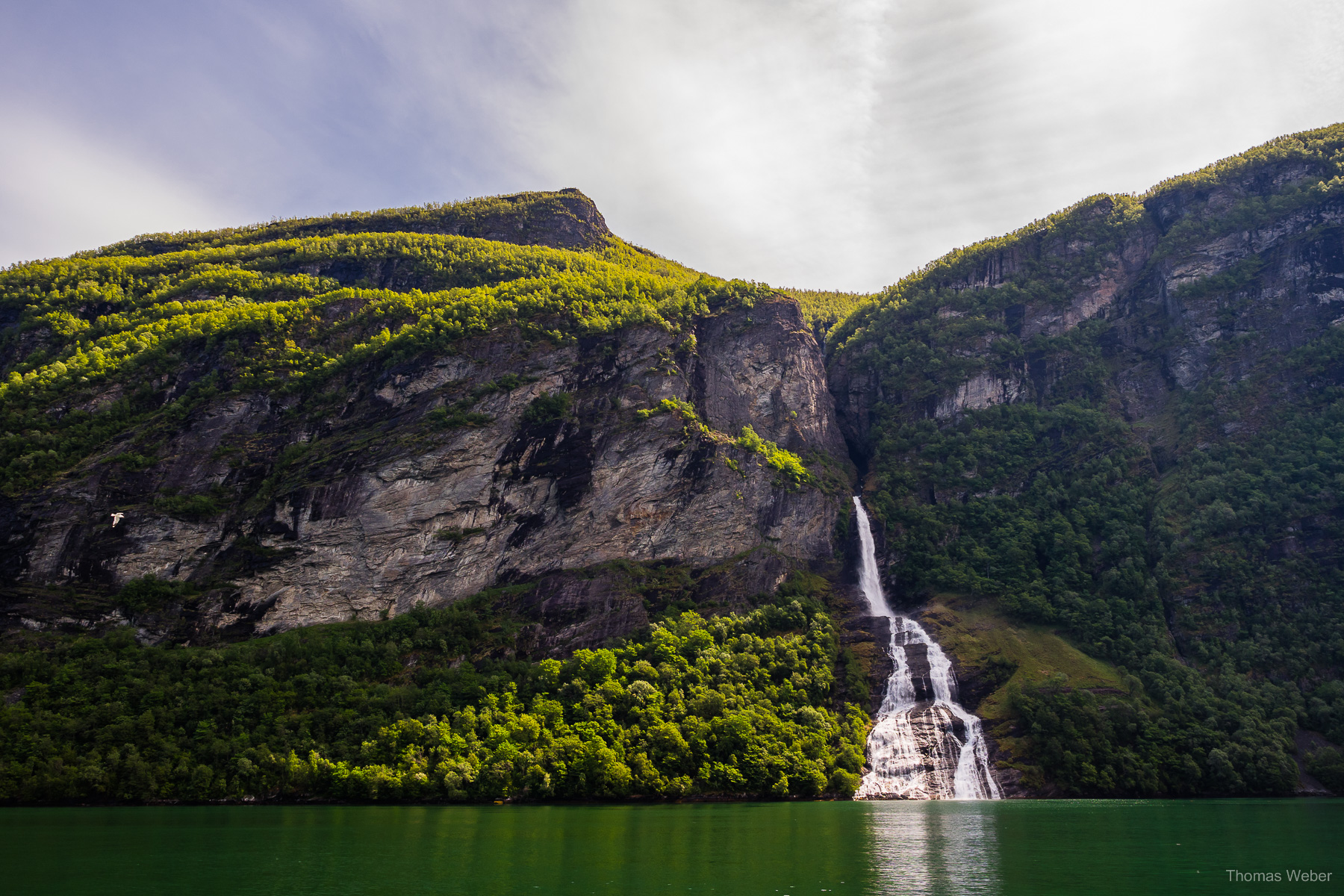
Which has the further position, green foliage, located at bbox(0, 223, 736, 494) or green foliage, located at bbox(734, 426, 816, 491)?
green foliage, located at bbox(734, 426, 816, 491)

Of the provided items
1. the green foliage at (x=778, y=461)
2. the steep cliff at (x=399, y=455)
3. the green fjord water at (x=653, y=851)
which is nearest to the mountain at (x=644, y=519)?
the steep cliff at (x=399, y=455)


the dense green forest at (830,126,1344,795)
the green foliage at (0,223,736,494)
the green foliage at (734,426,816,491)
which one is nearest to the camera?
the dense green forest at (830,126,1344,795)

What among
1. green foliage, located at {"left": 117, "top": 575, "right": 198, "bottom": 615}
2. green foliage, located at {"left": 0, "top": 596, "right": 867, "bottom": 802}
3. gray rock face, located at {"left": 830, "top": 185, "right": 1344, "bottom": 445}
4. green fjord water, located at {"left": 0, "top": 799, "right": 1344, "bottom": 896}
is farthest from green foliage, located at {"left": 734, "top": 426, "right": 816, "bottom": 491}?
green foliage, located at {"left": 117, "top": 575, "right": 198, "bottom": 615}

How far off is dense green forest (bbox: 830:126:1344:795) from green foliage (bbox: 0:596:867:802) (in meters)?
28.5

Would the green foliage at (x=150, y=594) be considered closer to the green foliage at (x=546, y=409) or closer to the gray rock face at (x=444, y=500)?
the gray rock face at (x=444, y=500)

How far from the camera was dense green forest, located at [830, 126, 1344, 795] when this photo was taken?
78562mm

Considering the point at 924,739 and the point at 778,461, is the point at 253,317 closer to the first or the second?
the point at 778,461

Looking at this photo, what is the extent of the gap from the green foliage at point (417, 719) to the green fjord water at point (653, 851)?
818cm

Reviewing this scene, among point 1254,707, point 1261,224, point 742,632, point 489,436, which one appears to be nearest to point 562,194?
point 489,436

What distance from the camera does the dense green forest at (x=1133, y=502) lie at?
7856 centimetres

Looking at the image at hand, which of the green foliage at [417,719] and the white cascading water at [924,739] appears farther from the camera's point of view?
the white cascading water at [924,739]

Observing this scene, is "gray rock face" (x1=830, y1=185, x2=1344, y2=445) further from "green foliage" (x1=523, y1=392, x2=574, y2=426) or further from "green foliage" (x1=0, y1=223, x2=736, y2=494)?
"green foliage" (x1=523, y1=392, x2=574, y2=426)

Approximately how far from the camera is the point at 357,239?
161 meters

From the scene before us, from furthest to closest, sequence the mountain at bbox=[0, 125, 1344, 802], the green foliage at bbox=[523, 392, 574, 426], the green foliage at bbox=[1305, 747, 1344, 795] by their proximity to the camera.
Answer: the green foliage at bbox=[523, 392, 574, 426], the mountain at bbox=[0, 125, 1344, 802], the green foliage at bbox=[1305, 747, 1344, 795]
